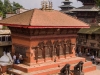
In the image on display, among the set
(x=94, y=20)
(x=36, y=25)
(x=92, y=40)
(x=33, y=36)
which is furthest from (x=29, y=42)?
(x=94, y=20)

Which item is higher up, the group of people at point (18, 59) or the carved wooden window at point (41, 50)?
the carved wooden window at point (41, 50)

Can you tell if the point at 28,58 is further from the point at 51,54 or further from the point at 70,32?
the point at 70,32

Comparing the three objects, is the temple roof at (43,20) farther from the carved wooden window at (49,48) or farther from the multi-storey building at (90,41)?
the multi-storey building at (90,41)

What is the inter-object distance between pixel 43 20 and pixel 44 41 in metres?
1.65

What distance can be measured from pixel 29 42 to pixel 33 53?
2.94ft

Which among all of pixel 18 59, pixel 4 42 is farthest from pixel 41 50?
pixel 4 42

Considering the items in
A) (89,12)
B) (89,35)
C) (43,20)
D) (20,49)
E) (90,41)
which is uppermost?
(43,20)

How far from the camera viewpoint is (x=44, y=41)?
51.7 feet

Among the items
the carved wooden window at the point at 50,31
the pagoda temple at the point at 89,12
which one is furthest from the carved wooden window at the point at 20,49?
the pagoda temple at the point at 89,12

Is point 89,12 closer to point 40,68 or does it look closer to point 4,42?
point 4,42

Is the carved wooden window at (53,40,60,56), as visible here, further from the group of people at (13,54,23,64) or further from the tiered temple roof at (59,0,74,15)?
the tiered temple roof at (59,0,74,15)

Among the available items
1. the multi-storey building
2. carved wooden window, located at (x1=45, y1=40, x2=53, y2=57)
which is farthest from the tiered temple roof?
carved wooden window, located at (x1=45, y1=40, x2=53, y2=57)

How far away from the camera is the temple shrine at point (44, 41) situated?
1466cm

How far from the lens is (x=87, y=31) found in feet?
86.4
